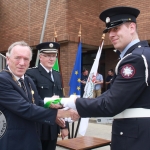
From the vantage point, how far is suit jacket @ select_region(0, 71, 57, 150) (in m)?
1.99

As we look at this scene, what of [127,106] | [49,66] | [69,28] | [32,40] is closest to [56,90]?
[49,66]

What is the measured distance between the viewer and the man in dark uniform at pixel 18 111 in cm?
199

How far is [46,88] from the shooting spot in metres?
3.14

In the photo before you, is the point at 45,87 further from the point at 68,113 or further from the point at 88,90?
the point at 88,90

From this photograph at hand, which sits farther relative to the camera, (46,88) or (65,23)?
(65,23)

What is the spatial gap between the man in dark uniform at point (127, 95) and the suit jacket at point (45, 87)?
1.15 metres

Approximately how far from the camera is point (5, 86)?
1993mm

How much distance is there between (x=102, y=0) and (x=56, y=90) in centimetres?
685

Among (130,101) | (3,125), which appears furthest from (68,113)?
(130,101)

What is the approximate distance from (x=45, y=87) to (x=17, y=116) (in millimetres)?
1115

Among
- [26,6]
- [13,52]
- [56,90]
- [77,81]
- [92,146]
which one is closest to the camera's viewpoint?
[13,52]

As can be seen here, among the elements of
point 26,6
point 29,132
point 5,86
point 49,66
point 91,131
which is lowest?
point 91,131

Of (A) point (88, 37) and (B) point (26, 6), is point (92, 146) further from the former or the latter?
(B) point (26, 6)

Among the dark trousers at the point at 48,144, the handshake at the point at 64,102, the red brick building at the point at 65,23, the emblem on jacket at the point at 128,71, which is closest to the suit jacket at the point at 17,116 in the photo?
the handshake at the point at 64,102
